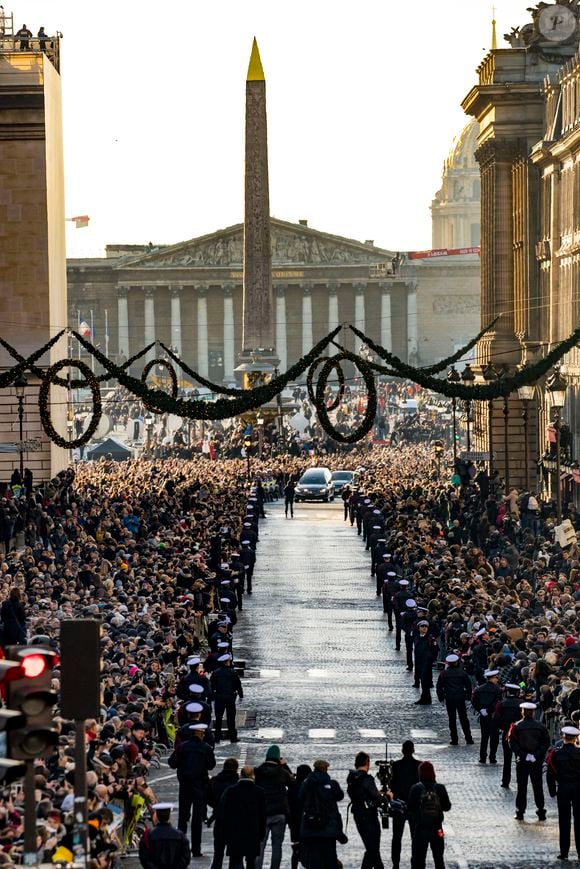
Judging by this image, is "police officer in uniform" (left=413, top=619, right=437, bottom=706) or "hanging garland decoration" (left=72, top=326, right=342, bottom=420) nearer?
"police officer in uniform" (left=413, top=619, right=437, bottom=706)

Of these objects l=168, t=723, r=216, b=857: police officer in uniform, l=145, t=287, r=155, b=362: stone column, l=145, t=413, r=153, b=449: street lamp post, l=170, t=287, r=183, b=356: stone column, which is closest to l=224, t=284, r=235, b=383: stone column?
l=170, t=287, r=183, b=356: stone column

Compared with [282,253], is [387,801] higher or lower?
lower

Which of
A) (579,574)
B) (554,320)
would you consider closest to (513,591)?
(579,574)

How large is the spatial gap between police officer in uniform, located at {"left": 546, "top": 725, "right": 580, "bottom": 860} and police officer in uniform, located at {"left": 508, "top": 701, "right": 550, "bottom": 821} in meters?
1.05

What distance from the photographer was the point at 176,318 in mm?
170625

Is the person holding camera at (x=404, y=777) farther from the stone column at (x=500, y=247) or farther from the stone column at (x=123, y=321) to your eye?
the stone column at (x=123, y=321)

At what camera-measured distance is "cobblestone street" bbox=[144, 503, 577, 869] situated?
2019 centimetres

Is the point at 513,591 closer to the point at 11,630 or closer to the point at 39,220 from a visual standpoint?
the point at 11,630

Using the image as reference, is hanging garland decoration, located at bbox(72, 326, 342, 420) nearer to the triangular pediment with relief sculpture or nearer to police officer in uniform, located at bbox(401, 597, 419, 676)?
police officer in uniform, located at bbox(401, 597, 419, 676)

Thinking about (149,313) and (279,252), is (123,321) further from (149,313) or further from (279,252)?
(279,252)

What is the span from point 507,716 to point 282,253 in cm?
14578

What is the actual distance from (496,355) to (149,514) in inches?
871

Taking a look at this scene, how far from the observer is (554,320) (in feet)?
192

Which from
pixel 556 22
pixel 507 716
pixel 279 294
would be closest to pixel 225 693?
pixel 507 716
